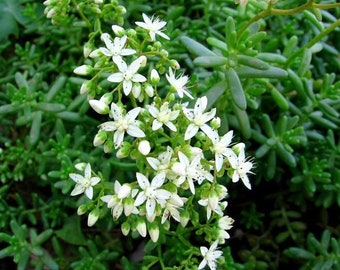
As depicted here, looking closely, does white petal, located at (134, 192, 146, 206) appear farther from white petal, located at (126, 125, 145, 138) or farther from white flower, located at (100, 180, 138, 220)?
white petal, located at (126, 125, 145, 138)

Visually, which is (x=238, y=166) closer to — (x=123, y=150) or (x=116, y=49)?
(x=123, y=150)

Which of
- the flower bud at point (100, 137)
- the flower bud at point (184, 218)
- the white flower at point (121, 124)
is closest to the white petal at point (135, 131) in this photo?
the white flower at point (121, 124)

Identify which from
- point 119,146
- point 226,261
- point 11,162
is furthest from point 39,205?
point 119,146

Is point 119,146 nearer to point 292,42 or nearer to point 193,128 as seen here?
point 193,128

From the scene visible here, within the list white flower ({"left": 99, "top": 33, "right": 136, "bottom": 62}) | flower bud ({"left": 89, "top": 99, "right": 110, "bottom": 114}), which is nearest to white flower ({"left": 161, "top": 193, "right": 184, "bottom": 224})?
flower bud ({"left": 89, "top": 99, "right": 110, "bottom": 114})

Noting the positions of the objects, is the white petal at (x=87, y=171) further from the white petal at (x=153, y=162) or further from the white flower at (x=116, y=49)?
the white flower at (x=116, y=49)

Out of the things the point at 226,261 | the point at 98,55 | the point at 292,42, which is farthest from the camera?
the point at 292,42

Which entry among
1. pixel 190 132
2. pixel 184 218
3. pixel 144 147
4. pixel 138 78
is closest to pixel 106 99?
pixel 138 78
